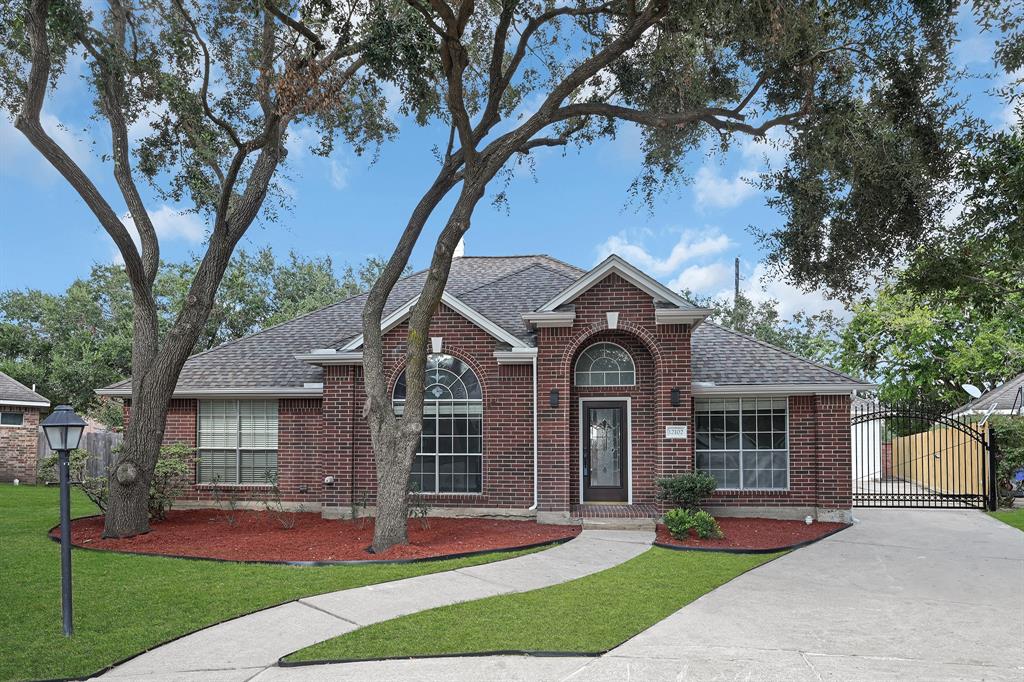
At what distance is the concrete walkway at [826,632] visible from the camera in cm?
598

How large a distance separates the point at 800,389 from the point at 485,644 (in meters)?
9.68

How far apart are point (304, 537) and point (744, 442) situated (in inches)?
337

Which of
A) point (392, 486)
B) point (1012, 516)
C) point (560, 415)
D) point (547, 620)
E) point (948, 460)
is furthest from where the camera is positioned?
point (948, 460)

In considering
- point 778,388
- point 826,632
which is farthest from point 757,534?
point 826,632

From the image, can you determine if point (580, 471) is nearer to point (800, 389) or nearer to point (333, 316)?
point (800, 389)

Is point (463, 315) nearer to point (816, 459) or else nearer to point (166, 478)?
point (166, 478)

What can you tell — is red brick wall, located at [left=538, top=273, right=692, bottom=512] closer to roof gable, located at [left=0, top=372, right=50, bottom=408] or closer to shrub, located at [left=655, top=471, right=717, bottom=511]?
shrub, located at [left=655, top=471, right=717, bottom=511]

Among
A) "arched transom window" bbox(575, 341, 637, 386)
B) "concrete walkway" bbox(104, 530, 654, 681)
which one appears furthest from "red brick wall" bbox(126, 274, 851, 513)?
"concrete walkway" bbox(104, 530, 654, 681)

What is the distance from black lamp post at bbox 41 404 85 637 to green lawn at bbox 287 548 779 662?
8.41ft

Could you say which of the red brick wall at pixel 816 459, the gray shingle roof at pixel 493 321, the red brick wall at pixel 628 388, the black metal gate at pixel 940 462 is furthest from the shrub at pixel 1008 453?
the red brick wall at pixel 628 388

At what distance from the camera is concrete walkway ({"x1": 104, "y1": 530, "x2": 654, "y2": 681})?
6.13 m

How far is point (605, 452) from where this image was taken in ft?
48.0

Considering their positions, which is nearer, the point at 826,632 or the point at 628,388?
the point at 826,632

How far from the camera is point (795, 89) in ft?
40.7
